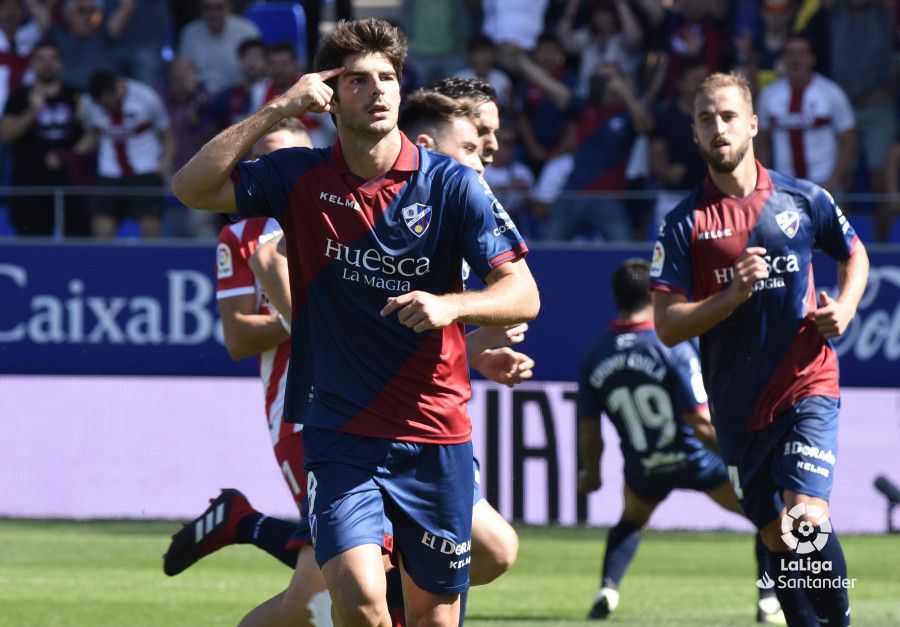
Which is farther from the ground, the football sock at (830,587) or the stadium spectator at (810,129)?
the stadium spectator at (810,129)

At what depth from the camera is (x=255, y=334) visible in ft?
21.4

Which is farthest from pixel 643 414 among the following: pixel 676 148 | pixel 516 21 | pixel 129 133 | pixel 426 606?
pixel 516 21

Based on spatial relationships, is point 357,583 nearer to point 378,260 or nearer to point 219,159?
point 378,260

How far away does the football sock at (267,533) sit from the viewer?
7.07 meters

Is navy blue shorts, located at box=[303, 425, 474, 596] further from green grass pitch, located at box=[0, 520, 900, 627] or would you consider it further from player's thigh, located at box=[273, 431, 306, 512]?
green grass pitch, located at box=[0, 520, 900, 627]

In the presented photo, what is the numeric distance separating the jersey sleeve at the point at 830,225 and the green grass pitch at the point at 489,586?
2305 millimetres

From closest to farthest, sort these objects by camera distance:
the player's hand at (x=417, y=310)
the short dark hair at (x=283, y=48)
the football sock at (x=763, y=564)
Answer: the player's hand at (x=417, y=310) < the football sock at (x=763, y=564) < the short dark hair at (x=283, y=48)

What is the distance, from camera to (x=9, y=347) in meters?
13.2

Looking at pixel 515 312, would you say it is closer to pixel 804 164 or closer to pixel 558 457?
pixel 558 457

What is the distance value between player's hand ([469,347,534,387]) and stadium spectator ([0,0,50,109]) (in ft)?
35.5

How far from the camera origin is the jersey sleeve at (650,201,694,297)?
270 inches

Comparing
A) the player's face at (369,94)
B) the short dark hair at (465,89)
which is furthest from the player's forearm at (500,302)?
the short dark hair at (465,89)

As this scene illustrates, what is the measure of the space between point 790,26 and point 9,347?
7.73 metres

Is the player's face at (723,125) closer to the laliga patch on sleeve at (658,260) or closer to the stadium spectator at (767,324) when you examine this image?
the stadium spectator at (767,324)
